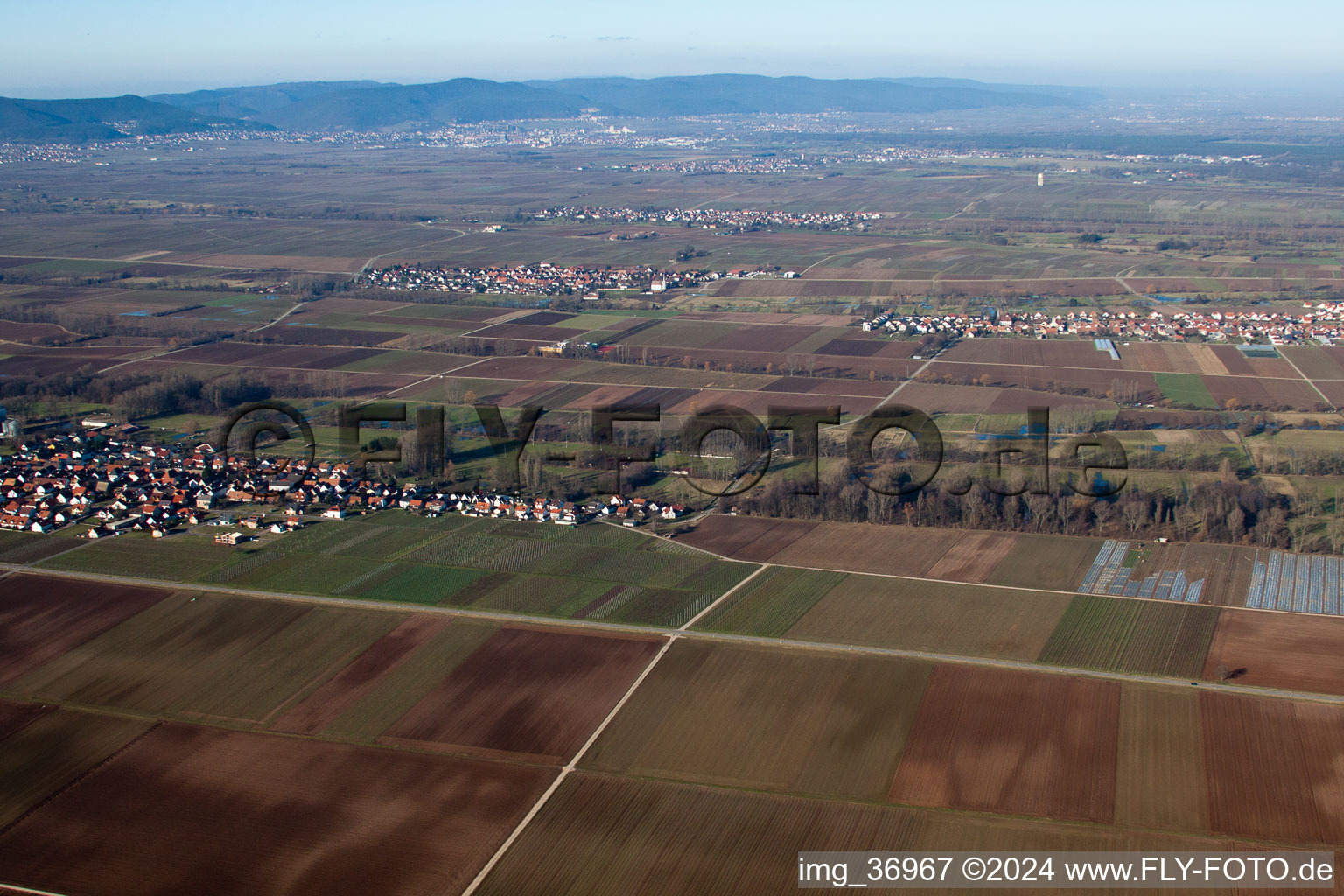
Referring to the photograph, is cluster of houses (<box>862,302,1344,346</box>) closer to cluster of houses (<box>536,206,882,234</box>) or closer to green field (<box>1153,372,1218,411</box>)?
green field (<box>1153,372,1218,411</box>)

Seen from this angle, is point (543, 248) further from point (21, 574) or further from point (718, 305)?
point (21, 574)

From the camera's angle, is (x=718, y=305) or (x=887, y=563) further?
(x=718, y=305)

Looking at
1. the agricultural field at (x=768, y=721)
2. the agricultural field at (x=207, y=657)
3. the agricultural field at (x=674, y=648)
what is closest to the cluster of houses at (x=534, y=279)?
the agricultural field at (x=674, y=648)

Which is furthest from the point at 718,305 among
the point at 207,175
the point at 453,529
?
the point at 207,175

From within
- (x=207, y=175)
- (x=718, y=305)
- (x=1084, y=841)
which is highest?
(x=207, y=175)

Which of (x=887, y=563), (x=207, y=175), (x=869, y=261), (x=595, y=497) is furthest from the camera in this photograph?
(x=207, y=175)

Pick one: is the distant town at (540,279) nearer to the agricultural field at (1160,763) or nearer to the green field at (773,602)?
the green field at (773,602)

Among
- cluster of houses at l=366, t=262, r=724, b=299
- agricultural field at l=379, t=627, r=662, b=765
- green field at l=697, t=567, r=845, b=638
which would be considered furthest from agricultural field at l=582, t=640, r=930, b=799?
cluster of houses at l=366, t=262, r=724, b=299
